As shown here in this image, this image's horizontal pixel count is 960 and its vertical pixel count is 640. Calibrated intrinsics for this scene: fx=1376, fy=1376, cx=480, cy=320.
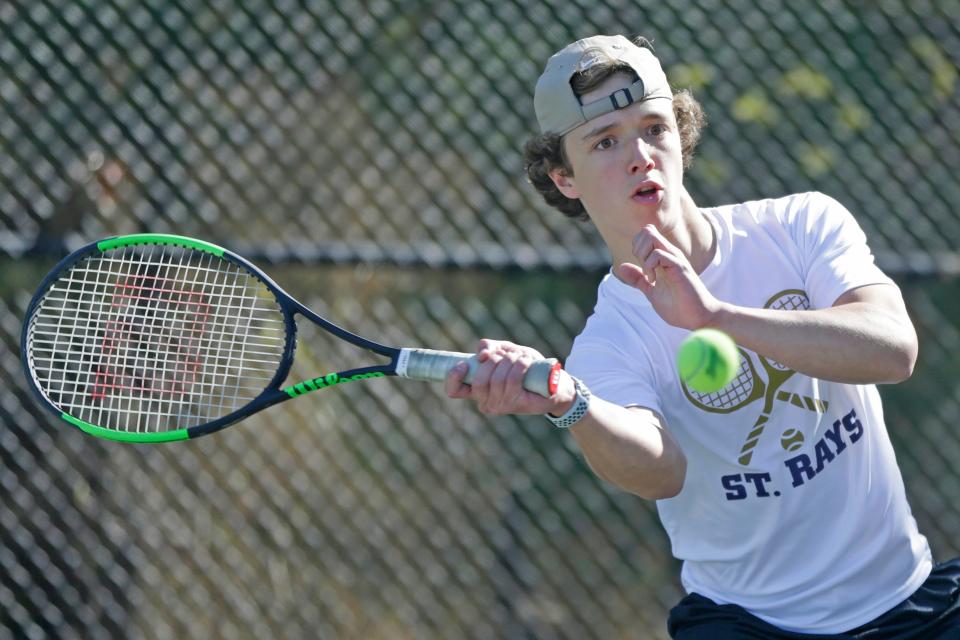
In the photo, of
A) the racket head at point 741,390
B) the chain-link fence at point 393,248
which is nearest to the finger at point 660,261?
Result: the racket head at point 741,390

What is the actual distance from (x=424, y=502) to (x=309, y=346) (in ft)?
2.42

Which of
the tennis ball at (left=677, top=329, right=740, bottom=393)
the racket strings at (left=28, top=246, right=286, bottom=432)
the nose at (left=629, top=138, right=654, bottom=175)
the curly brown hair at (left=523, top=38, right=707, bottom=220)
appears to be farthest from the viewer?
the racket strings at (left=28, top=246, right=286, bottom=432)

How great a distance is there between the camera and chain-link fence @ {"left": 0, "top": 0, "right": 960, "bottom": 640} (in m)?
4.14

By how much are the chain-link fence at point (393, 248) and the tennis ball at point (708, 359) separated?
1.92 meters

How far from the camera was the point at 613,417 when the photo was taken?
2.25 metres

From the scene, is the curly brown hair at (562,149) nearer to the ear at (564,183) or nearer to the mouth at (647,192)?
the ear at (564,183)

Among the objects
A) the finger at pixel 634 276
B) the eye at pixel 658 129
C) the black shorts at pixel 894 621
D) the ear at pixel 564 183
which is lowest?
the black shorts at pixel 894 621

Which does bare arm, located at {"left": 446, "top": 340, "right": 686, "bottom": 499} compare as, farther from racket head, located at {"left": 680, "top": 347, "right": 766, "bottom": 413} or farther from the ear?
the ear

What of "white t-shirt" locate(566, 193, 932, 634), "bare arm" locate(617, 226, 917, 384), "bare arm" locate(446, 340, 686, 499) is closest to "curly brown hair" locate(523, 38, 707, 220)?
"white t-shirt" locate(566, 193, 932, 634)

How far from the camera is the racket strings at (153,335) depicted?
3002 mm

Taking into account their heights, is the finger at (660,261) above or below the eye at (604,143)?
below

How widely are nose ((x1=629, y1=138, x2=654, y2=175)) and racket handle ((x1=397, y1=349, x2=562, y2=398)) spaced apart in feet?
1.41

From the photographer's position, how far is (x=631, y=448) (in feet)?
7.39

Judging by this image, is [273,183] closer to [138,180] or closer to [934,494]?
[138,180]
